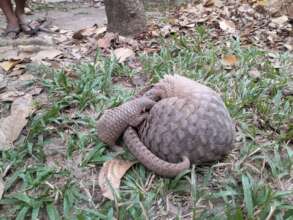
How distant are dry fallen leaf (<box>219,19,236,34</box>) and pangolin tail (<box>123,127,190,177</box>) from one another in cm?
227

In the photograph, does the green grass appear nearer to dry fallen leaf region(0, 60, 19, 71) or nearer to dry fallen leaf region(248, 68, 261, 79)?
dry fallen leaf region(248, 68, 261, 79)

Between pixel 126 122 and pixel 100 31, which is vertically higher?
pixel 126 122

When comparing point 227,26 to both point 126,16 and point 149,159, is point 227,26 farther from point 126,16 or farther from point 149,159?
point 149,159

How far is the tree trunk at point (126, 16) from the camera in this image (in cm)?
394

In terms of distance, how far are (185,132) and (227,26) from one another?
2431 millimetres

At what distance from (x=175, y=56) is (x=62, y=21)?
232 cm

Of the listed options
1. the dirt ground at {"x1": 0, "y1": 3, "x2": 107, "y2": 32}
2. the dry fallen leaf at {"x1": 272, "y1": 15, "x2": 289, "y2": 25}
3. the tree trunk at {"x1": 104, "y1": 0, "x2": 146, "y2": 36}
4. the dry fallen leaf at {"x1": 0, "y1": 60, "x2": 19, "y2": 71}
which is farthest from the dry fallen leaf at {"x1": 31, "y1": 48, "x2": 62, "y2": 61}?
the dry fallen leaf at {"x1": 272, "y1": 15, "x2": 289, "y2": 25}

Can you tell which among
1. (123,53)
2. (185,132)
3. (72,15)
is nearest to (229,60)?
(123,53)

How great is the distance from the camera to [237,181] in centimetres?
198

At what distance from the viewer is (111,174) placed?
2010mm

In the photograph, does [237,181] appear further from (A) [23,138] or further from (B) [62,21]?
(B) [62,21]

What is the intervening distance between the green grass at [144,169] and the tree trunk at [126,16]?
944mm

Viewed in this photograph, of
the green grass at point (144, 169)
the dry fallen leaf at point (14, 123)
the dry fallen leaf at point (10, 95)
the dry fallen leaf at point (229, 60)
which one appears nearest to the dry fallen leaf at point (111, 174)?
the green grass at point (144, 169)

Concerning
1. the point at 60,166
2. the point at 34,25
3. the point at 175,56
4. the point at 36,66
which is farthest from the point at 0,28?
the point at 60,166
